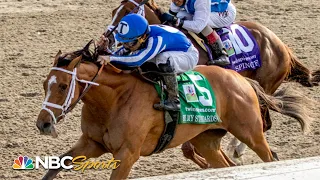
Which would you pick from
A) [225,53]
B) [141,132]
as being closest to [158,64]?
[141,132]

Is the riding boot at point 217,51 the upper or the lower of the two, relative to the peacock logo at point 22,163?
upper

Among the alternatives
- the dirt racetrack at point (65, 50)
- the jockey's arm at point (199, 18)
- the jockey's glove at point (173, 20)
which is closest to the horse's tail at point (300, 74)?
the dirt racetrack at point (65, 50)

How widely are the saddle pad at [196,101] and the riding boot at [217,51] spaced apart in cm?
122

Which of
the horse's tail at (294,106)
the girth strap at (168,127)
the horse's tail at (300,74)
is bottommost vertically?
the horse's tail at (300,74)

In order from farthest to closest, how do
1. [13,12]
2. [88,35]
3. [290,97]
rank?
[13,12] → [88,35] → [290,97]

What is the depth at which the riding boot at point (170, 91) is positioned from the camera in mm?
6492

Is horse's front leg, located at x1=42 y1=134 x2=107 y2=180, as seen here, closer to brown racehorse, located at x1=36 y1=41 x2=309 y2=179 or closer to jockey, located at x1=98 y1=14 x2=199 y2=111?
brown racehorse, located at x1=36 y1=41 x2=309 y2=179

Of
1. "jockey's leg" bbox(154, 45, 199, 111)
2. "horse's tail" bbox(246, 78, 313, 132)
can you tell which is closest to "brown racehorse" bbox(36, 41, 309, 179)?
"jockey's leg" bbox(154, 45, 199, 111)

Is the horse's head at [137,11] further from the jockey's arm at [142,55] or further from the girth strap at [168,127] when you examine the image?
the girth strap at [168,127]

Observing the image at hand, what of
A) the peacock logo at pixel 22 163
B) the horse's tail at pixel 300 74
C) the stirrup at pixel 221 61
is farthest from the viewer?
the horse's tail at pixel 300 74

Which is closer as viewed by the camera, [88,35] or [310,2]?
[88,35]

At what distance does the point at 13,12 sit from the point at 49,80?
7144 millimetres

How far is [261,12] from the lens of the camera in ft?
44.4

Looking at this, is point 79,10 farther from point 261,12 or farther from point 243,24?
point 243,24
